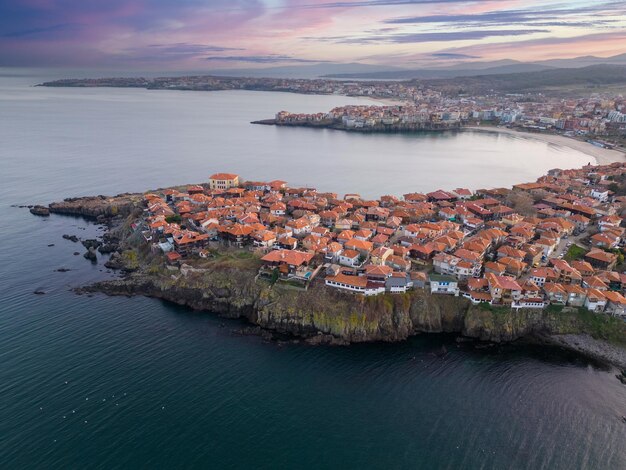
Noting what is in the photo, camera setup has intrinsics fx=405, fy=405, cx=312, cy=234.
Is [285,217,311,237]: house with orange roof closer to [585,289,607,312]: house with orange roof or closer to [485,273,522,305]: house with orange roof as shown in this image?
[485,273,522,305]: house with orange roof

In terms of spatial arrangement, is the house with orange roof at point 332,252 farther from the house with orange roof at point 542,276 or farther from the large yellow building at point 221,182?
the large yellow building at point 221,182

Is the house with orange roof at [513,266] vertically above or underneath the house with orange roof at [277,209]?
underneath

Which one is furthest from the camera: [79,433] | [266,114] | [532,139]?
[266,114]

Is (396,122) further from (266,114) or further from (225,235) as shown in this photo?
(225,235)

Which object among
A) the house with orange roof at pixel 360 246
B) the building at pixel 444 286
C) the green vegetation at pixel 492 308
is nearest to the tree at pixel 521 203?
the green vegetation at pixel 492 308

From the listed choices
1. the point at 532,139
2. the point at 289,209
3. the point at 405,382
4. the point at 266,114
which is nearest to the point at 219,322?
the point at 405,382

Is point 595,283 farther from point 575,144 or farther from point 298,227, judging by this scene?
point 575,144

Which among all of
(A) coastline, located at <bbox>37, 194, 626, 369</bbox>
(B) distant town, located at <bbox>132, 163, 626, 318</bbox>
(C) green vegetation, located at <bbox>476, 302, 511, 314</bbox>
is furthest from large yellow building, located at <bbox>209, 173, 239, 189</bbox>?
(C) green vegetation, located at <bbox>476, 302, 511, 314</bbox>
